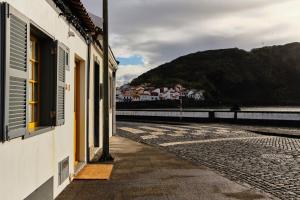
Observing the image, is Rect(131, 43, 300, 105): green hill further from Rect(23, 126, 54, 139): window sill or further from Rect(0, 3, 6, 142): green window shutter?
Rect(0, 3, 6, 142): green window shutter

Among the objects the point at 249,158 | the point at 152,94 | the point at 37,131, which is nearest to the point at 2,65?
the point at 37,131

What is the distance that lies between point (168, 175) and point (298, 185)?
9.09 ft

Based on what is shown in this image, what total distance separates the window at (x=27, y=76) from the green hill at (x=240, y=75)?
505 ft

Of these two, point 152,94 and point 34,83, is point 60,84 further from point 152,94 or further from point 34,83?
point 152,94

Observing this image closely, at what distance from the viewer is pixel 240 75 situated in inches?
7170

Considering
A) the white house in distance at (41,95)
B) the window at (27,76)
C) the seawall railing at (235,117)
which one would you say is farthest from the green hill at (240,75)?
the window at (27,76)

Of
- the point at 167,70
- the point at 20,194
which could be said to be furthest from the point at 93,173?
the point at 167,70

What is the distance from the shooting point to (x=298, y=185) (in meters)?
9.09

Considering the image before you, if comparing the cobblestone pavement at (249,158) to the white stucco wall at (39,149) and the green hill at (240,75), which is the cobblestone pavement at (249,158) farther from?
the green hill at (240,75)

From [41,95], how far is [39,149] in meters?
0.99

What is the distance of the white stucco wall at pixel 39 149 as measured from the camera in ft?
16.4

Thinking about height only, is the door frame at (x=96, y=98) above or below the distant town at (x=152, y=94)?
below

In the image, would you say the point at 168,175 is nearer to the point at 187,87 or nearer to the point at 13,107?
the point at 13,107

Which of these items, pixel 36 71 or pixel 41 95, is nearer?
pixel 36 71
